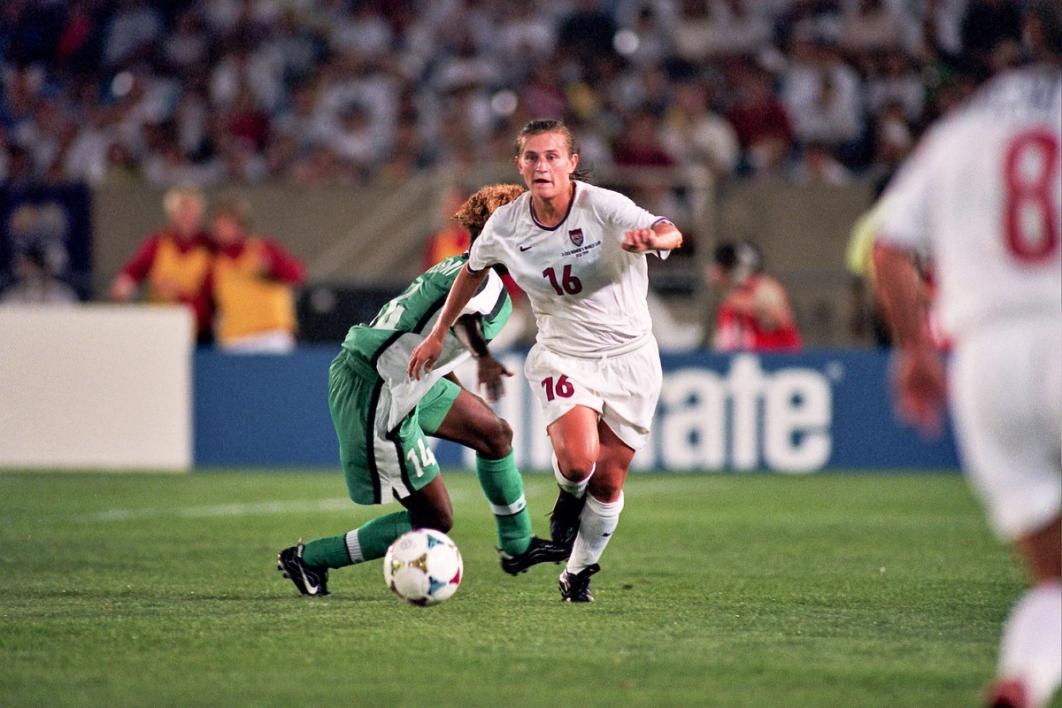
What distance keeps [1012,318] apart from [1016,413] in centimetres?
25

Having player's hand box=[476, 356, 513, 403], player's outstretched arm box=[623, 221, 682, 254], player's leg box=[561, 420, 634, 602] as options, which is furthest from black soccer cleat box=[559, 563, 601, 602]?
player's outstretched arm box=[623, 221, 682, 254]

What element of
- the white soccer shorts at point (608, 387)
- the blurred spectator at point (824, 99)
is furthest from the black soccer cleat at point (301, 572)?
the blurred spectator at point (824, 99)

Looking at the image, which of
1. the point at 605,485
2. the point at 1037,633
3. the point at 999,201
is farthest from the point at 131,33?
the point at 1037,633

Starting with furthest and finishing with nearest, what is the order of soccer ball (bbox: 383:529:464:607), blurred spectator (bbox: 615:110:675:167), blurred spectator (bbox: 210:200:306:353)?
blurred spectator (bbox: 615:110:675:167)
blurred spectator (bbox: 210:200:306:353)
soccer ball (bbox: 383:529:464:607)

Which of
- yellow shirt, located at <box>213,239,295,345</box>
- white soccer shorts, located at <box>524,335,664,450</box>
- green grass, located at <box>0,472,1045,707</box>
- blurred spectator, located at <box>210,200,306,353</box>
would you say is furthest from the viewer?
yellow shirt, located at <box>213,239,295,345</box>

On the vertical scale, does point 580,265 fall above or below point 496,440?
above

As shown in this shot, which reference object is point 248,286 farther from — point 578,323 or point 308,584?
point 578,323

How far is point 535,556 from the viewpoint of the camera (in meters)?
7.53

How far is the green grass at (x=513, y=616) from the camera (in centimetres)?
512

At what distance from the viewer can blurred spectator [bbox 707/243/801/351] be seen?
1474cm

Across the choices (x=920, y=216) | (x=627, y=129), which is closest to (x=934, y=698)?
(x=920, y=216)

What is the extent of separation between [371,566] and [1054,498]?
193 inches

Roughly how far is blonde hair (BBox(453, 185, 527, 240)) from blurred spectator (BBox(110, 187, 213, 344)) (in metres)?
8.05

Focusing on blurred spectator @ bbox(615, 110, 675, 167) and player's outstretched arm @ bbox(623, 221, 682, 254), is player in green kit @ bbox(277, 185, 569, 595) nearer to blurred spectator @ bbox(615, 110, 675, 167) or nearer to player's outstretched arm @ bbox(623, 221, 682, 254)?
player's outstretched arm @ bbox(623, 221, 682, 254)
